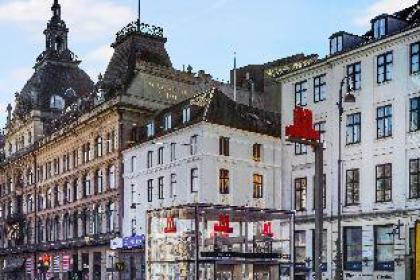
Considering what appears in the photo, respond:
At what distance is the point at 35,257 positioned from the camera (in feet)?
260

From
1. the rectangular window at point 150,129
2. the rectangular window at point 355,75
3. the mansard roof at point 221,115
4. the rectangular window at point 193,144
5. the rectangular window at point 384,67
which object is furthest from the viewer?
the rectangular window at point 150,129

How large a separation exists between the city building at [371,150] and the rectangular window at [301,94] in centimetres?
31

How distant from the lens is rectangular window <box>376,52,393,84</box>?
41.6 metres

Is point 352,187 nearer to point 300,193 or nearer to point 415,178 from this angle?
point 415,178

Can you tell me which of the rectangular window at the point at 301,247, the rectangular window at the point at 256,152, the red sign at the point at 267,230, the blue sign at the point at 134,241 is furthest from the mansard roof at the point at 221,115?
the red sign at the point at 267,230

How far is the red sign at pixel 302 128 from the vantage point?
17516mm

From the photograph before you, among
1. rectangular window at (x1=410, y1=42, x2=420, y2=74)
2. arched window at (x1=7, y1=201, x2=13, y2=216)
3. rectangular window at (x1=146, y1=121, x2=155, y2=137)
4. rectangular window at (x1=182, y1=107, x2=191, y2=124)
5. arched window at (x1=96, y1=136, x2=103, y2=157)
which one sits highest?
rectangular window at (x1=410, y1=42, x2=420, y2=74)

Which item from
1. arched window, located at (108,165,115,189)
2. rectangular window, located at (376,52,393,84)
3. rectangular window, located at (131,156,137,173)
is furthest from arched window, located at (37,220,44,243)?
rectangular window, located at (376,52,393,84)

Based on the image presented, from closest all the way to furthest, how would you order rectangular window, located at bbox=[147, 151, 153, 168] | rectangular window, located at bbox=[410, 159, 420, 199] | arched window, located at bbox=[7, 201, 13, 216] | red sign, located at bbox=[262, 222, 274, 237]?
red sign, located at bbox=[262, 222, 274, 237] → rectangular window, located at bbox=[410, 159, 420, 199] → rectangular window, located at bbox=[147, 151, 153, 168] → arched window, located at bbox=[7, 201, 13, 216]

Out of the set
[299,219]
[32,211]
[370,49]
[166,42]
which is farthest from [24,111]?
[370,49]

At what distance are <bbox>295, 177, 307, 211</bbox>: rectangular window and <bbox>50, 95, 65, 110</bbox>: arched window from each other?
4060 cm

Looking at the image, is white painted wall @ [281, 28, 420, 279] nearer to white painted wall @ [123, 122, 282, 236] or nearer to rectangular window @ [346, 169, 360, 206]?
rectangular window @ [346, 169, 360, 206]

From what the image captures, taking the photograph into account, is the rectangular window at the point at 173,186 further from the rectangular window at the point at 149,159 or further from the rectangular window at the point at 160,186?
the rectangular window at the point at 149,159

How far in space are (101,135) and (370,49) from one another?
98.6 feet
